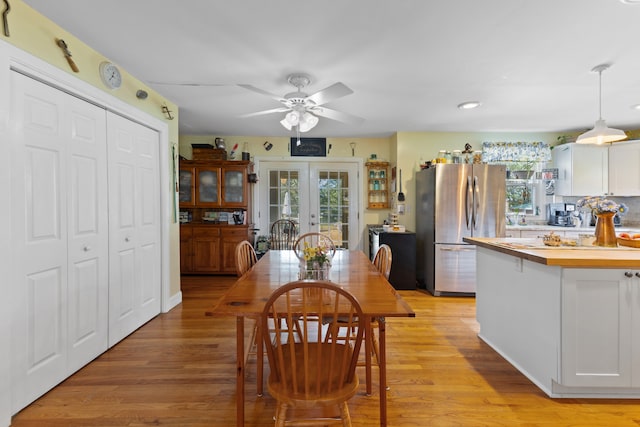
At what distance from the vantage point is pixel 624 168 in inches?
Answer: 164

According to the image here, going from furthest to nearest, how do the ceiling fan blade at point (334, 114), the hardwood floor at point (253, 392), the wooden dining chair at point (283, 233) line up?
the wooden dining chair at point (283, 233) < the ceiling fan blade at point (334, 114) < the hardwood floor at point (253, 392)

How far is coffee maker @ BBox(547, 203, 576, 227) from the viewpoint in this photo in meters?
4.43

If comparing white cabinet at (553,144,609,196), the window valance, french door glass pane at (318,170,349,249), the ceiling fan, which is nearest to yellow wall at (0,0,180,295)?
the ceiling fan

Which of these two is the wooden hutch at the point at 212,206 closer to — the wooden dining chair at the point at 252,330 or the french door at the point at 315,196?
the french door at the point at 315,196

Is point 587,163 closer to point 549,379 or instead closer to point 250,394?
point 549,379

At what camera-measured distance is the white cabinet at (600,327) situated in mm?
1841

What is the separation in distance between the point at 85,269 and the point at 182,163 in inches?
111

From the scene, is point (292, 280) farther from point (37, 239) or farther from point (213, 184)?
point (213, 184)

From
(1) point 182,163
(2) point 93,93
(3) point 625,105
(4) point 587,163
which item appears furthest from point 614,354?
(1) point 182,163

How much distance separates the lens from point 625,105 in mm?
3400

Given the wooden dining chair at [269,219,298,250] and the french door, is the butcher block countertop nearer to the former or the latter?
the french door

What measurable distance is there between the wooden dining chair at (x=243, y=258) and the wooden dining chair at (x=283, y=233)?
7.51 feet

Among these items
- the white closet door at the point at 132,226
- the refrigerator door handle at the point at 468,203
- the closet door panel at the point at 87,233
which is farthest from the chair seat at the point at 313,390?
the refrigerator door handle at the point at 468,203

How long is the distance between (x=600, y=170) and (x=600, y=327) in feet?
11.5
